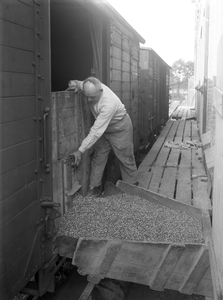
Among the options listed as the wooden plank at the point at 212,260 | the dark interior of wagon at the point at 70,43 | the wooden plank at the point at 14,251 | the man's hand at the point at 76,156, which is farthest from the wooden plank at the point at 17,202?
the dark interior of wagon at the point at 70,43

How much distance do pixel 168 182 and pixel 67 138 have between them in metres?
2.77

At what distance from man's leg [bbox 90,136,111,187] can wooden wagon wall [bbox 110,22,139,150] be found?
109 centimetres

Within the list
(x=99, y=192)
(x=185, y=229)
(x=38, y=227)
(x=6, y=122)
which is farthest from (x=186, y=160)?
(x=6, y=122)

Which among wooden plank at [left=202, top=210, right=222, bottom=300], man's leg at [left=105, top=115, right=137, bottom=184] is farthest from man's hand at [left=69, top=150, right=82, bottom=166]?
wooden plank at [left=202, top=210, right=222, bottom=300]

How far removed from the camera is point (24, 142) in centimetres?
338

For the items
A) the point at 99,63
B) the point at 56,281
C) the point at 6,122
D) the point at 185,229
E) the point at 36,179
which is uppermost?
the point at 99,63

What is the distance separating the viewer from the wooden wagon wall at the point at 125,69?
22.7 feet

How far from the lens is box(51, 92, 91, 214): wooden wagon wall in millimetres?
4398

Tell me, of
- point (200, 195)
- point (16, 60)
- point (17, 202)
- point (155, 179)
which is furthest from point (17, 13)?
point (155, 179)

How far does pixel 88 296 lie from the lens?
15.1 ft

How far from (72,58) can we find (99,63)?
24.1 inches

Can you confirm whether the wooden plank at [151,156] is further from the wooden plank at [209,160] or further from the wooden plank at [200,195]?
the wooden plank at [209,160]

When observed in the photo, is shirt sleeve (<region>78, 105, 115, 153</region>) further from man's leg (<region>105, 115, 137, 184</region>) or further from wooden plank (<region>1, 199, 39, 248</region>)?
wooden plank (<region>1, 199, 39, 248</region>)

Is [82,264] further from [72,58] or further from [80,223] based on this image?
[72,58]
